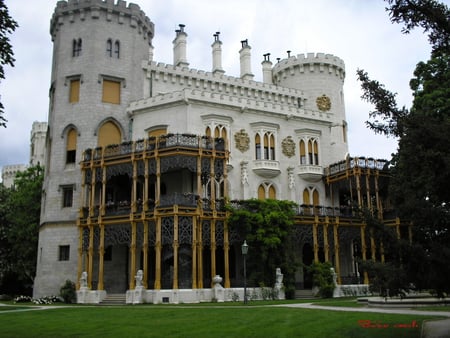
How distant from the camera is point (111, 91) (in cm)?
3938

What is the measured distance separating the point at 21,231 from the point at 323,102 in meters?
29.2

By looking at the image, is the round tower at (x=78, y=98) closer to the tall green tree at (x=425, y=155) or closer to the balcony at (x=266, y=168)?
the balcony at (x=266, y=168)

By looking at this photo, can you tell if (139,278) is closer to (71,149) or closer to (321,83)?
(71,149)

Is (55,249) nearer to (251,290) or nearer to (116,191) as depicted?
(116,191)

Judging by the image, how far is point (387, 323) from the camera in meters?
15.6

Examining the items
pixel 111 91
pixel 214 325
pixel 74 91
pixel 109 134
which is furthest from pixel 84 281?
pixel 214 325

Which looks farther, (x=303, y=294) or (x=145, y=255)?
(x=303, y=294)

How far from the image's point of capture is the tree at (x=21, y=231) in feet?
141

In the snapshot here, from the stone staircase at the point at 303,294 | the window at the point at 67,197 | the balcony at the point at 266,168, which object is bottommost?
the stone staircase at the point at 303,294

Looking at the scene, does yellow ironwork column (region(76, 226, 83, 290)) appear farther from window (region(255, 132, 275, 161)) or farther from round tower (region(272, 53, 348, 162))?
round tower (region(272, 53, 348, 162))

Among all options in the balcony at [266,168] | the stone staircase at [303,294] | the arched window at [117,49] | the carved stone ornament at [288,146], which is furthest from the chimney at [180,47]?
the stone staircase at [303,294]

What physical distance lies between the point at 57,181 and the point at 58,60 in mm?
10099

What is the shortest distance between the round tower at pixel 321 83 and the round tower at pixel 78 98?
14374 millimetres

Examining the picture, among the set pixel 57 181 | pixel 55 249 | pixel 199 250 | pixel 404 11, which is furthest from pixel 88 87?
pixel 404 11
